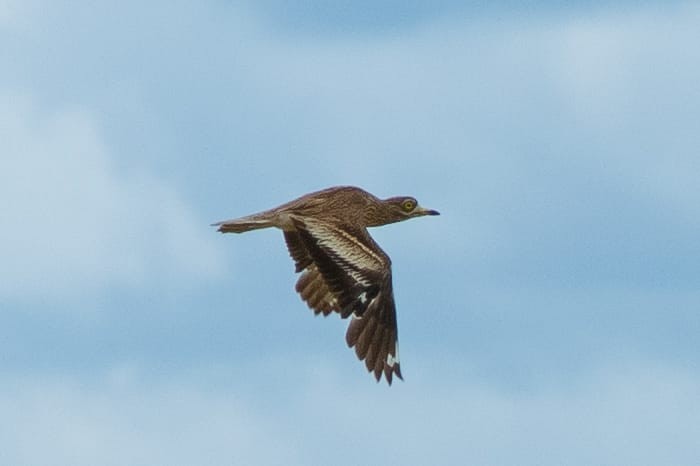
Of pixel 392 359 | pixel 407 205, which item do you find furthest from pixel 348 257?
pixel 407 205

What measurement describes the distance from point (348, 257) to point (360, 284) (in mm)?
389

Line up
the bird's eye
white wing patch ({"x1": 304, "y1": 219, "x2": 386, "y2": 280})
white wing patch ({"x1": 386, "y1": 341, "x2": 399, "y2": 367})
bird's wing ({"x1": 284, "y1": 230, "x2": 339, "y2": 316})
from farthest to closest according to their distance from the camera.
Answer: the bird's eye, bird's wing ({"x1": 284, "y1": 230, "x2": 339, "y2": 316}), white wing patch ({"x1": 386, "y1": 341, "x2": 399, "y2": 367}), white wing patch ({"x1": 304, "y1": 219, "x2": 386, "y2": 280})

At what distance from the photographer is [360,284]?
120 feet

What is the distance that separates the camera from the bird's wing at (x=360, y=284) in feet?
120

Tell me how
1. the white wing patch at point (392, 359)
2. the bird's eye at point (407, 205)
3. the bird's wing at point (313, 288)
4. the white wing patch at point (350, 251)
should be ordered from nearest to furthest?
the white wing patch at point (350, 251), the white wing patch at point (392, 359), the bird's wing at point (313, 288), the bird's eye at point (407, 205)

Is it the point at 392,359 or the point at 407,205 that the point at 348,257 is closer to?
the point at 392,359

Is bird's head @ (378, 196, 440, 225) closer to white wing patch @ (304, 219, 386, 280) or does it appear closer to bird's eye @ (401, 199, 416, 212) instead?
bird's eye @ (401, 199, 416, 212)

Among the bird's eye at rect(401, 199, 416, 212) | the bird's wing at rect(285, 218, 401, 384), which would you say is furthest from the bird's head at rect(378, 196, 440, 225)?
the bird's wing at rect(285, 218, 401, 384)

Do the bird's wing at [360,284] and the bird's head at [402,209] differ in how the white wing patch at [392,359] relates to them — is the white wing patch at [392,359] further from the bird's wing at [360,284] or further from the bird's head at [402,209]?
the bird's head at [402,209]

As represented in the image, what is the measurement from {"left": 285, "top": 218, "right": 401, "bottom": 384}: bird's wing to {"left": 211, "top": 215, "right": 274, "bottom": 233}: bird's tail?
0.43m

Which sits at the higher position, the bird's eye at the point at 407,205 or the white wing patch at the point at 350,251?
the bird's eye at the point at 407,205

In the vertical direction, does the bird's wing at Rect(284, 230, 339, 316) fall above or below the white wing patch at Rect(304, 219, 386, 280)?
above

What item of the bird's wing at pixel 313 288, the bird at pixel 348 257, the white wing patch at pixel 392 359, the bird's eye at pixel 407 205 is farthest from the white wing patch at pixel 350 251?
the bird's eye at pixel 407 205

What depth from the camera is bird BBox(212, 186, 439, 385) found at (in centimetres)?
3672
